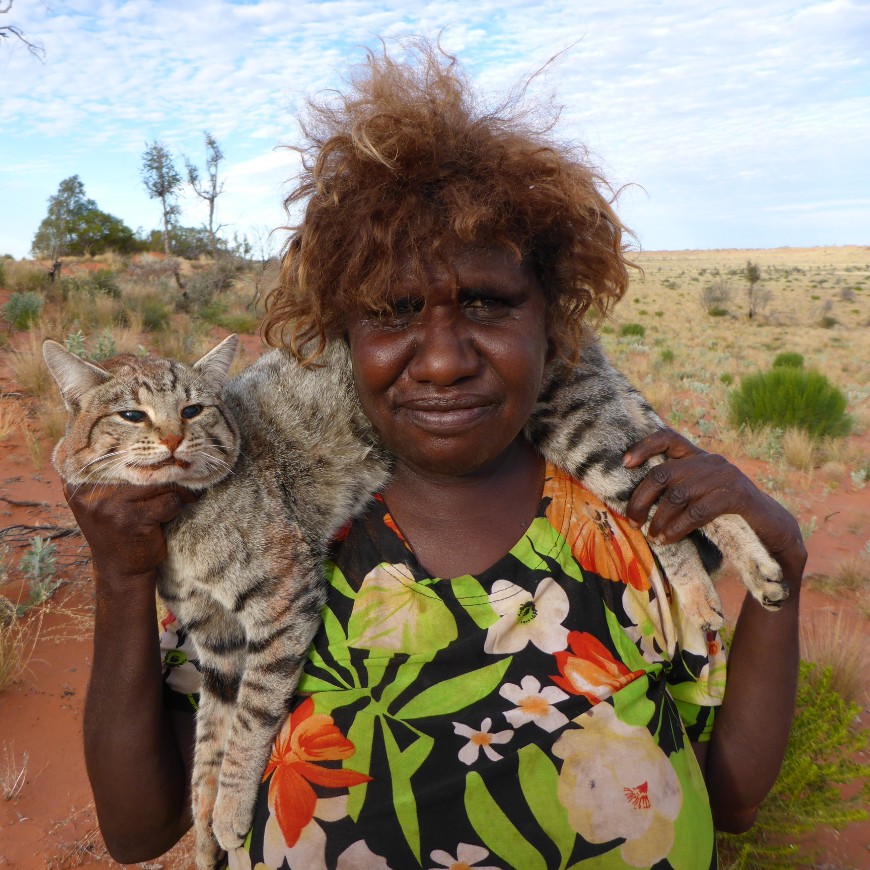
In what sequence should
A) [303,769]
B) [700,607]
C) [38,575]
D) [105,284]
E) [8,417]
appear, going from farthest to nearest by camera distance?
1. [105,284]
2. [8,417]
3. [38,575]
4. [700,607]
5. [303,769]

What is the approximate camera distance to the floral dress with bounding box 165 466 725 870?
1484mm

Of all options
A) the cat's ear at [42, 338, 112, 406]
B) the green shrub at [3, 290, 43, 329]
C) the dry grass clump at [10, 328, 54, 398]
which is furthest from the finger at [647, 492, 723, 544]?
the green shrub at [3, 290, 43, 329]

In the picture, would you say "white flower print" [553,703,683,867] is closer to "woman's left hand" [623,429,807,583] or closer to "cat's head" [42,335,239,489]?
"woman's left hand" [623,429,807,583]

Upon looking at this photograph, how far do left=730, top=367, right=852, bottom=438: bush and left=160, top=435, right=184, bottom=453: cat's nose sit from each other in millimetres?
8914

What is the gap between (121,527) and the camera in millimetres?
1671

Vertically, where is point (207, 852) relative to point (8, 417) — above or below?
below

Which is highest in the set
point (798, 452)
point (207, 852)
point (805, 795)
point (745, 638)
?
point (745, 638)

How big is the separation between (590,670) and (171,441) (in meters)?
1.31

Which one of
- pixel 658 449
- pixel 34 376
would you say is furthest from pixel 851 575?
pixel 34 376

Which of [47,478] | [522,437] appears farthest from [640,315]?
[522,437]

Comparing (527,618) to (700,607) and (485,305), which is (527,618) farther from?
(485,305)

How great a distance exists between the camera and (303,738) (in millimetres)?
1625

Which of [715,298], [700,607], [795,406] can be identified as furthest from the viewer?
[715,298]

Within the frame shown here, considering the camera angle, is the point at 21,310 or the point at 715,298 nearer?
the point at 21,310
